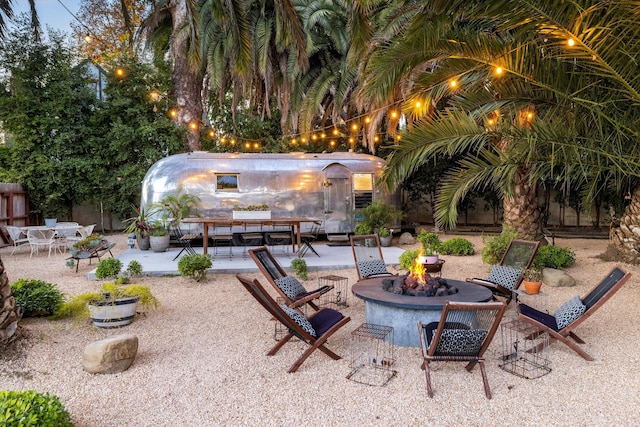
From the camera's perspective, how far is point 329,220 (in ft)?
48.3

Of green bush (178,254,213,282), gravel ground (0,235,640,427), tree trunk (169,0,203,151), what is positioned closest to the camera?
gravel ground (0,235,640,427)

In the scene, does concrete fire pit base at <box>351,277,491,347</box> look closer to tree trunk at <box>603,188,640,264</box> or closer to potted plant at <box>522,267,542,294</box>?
potted plant at <box>522,267,542,294</box>

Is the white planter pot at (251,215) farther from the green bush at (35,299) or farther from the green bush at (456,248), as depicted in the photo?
the green bush at (35,299)

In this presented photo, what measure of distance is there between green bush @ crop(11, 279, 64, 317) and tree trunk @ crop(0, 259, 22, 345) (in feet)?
3.97

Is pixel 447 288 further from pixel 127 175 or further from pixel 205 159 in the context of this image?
pixel 127 175

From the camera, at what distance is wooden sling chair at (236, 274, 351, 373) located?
4555 mm

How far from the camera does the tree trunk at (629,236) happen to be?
9.71 meters

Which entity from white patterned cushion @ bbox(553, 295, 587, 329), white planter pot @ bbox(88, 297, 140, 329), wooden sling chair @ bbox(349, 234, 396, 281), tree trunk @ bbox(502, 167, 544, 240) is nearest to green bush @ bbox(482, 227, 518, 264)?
tree trunk @ bbox(502, 167, 544, 240)

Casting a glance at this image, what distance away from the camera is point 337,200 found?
1478cm

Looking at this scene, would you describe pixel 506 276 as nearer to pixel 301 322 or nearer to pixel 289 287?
pixel 289 287

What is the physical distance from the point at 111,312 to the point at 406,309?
3.89 meters

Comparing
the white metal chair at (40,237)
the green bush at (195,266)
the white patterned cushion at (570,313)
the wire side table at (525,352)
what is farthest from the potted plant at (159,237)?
the white patterned cushion at (570,313)

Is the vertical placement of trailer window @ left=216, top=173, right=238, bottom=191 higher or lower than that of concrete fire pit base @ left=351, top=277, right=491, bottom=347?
higher

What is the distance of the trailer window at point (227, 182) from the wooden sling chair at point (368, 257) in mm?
6771
